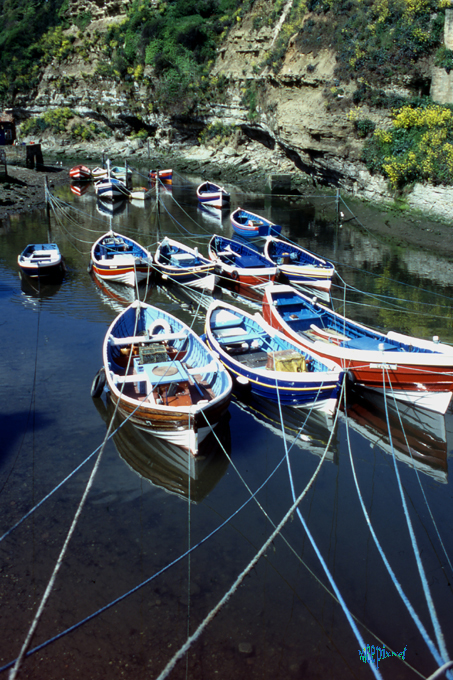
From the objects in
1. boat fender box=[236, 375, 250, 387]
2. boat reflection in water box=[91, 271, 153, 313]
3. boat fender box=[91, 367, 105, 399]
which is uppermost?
boat fender box=[236, 375, 250, 387]

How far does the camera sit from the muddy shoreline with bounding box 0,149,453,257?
29875mm

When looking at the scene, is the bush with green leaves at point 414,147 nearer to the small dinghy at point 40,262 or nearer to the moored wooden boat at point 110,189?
the moored wooden boat at point 110,189

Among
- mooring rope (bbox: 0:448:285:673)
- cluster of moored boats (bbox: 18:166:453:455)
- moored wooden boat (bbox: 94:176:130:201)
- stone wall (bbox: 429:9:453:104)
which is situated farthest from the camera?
moored wooden boat (bbox: 94:176:130:201)

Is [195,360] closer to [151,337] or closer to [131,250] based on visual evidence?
[151,337]

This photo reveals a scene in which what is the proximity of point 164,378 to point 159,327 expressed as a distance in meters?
3.73

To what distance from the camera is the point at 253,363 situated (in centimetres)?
1425

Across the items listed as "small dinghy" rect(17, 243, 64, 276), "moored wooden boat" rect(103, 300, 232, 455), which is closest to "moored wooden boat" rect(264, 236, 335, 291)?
"moored wooden boat" rect(103, 300, 232, 455)

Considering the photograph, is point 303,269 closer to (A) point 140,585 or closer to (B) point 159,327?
(B) point 159,327

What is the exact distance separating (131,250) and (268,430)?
14.9 meters

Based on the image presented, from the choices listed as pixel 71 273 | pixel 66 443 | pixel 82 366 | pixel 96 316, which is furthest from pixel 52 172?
pixel 66 443

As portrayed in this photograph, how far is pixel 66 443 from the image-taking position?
11.8 m

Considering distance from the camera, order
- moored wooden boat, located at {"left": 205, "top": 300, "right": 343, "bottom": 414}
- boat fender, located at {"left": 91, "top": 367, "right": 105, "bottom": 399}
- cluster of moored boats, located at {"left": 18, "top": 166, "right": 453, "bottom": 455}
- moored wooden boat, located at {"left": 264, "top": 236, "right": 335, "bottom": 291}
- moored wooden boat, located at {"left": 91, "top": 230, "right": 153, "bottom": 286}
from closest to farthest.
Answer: cluster of moored boats, located at {"left": 18, "top": 166, "right": 453, "bottom": 455}
moored wooden boat, located at {"left": 205, "top": 300, "right": 343, "bottom": 414}
boat fender, located at {"left": 91, "top": 367, "right": 105, "bottom": 399}
moored wooden boat, located at {"left": 91, "top": 230, "right": 153, "bottom": 286}
moored wooden boat, located at {"left": 264, "top": 236, "right": 335, "bottom": 291}

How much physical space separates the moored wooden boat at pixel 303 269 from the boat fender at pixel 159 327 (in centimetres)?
844

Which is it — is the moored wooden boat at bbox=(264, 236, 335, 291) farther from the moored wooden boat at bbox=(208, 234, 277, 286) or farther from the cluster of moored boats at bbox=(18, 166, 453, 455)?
the cluster of moored boats at bbox=(18, 166, 453, 455)
